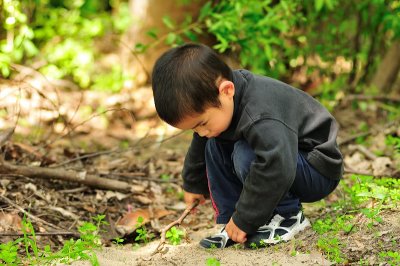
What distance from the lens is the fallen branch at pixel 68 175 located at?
144 inches

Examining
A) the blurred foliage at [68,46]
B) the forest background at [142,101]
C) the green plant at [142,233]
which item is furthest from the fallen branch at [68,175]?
the blurred foliage at [68,46]

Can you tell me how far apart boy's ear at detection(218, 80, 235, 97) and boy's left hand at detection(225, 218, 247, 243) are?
2.18 feet

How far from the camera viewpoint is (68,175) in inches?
152

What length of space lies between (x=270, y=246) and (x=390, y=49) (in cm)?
385

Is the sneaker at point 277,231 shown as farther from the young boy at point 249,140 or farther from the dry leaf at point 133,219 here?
the dry leaf at point 133,219

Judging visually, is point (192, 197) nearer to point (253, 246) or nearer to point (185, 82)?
point (253, 246)

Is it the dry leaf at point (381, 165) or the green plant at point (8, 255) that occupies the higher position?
the green plant at point (8, 255)

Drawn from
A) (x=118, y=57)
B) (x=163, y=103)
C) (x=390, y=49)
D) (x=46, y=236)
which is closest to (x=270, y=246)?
(x=163, y=103)

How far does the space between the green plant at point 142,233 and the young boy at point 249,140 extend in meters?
0.36

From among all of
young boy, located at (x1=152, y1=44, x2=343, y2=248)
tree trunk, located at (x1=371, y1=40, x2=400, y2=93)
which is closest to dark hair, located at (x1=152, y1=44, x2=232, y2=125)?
young boy, located at (x1=152, y1=44, x2=343, y2=248)

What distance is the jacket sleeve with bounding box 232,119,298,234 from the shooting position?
2.77 meters

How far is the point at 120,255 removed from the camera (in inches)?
122

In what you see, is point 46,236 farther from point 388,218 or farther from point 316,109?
point 388,218

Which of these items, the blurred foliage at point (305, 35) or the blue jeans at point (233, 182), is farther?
the blurred foliage at point (305, 35)
